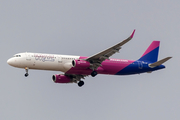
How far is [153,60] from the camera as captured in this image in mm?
72000

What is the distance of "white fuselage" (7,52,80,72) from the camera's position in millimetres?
63719

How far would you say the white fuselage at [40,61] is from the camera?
63.7m

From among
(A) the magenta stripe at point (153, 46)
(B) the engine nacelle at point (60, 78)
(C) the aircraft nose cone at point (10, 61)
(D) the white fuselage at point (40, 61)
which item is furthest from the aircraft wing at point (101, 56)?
(C) the aircraft nose cone at point (10, 61)

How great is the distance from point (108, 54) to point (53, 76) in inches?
464

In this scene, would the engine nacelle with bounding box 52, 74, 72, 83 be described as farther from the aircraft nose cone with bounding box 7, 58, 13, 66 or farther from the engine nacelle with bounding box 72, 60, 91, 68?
the aircraft nose cone with bounding box 7, 58, 13, 66

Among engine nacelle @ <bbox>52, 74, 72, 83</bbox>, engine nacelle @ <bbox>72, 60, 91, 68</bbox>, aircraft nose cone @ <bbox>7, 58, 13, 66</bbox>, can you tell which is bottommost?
engine nacelle @ <bbox>52, 74, 72, 83</bbox>

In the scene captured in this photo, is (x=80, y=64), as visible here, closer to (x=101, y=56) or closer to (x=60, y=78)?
(x=101, y=56)

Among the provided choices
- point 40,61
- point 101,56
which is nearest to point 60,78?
point 40,61

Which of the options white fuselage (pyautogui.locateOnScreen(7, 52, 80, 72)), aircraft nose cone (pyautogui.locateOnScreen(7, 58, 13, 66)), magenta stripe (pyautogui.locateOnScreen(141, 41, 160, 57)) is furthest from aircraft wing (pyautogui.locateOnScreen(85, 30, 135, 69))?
aircraft nose cone (pyautogui.locateOnScreen(7, 58, 13, 66))

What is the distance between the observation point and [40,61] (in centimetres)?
6378

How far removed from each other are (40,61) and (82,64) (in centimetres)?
660

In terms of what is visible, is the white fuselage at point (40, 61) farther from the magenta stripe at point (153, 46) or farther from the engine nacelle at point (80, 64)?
the magenta stripe at point (153, 46)

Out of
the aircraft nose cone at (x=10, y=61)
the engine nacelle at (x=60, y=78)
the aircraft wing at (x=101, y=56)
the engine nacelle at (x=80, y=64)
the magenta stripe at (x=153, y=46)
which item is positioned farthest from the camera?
the magenta stripe at (x=153, y=46)

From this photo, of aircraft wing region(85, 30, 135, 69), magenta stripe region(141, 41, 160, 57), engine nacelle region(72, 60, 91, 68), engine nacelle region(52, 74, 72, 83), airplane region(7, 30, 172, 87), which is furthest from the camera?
magenta stripe region(141, 41, 160, 57)
